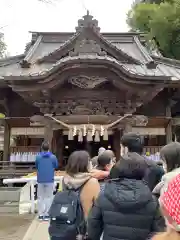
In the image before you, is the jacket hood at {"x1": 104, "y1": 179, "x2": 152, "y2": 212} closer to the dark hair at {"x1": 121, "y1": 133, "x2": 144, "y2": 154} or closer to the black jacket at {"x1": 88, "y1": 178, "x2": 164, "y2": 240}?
the black jacket at {"x1": 88, "y1": 178, "x2": 164, "y2": 240}

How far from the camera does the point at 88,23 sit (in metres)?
11.1

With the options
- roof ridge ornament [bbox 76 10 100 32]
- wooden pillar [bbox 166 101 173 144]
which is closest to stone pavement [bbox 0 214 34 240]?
wooden pillar [bbox 166 101 173 144]

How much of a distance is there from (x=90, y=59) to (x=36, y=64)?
3.00 metres

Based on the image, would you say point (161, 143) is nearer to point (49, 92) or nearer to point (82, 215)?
point (49, 92)

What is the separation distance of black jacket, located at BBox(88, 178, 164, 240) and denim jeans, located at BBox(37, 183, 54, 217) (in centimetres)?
440

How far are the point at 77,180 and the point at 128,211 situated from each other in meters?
0.95

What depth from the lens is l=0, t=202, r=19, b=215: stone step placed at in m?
7.88

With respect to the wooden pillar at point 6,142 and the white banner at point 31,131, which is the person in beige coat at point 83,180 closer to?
the white banner at point 31,131

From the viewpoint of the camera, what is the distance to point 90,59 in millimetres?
9414

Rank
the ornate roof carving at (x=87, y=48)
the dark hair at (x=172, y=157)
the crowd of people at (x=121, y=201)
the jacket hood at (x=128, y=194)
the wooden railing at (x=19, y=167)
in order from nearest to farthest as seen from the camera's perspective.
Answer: the crowd of people at (x=121, y=201)
the jacket hood at (x=128, y=194)
the dark hair at (x=172, y=157)
the wooden railing at (x=19, y=167)
the ornate roof carving at (x=87, y=48)

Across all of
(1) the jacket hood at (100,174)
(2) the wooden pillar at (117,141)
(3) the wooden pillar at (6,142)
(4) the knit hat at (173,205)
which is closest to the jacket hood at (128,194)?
(4) the knit hat at (173,205)

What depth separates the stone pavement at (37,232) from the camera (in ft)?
17.1

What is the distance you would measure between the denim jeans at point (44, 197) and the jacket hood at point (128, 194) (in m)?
4.47

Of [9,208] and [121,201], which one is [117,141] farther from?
[121,201]
